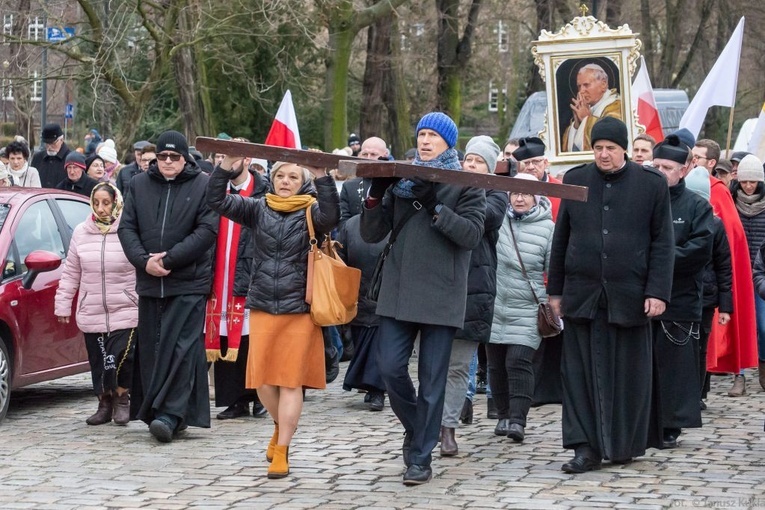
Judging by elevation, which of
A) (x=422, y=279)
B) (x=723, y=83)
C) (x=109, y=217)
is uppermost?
(x=723, y=83)

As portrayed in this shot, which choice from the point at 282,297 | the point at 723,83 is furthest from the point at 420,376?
the point at 723,83

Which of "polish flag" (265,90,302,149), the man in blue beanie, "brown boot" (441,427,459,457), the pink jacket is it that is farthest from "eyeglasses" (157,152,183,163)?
"brown boot" (441,427,459,457)

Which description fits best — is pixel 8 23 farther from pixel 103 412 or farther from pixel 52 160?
pixel 103 412

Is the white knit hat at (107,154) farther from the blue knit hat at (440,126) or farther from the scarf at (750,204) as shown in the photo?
the blue knit hat at (440,126)

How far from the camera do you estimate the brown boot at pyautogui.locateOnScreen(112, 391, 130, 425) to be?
10.0 metres

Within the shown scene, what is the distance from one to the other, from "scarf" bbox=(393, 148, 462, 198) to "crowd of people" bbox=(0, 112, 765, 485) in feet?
0.05

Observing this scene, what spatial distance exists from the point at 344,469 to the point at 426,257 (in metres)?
1.40

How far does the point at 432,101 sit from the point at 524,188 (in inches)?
1181

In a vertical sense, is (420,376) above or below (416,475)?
above

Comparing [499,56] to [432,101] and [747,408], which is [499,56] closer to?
[432,101]

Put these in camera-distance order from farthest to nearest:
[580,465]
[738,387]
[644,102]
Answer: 1. [644,102]
2. [738,387]
3. [580,465]

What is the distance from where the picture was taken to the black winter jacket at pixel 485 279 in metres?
8.95

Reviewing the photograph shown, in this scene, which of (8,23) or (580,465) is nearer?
(580,465)

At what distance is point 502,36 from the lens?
51781 mm
